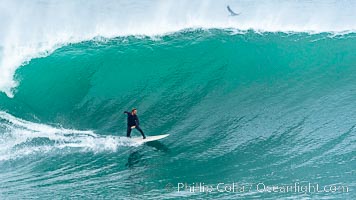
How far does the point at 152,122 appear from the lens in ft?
44.9

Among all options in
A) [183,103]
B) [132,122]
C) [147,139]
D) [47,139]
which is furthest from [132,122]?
[47,139]

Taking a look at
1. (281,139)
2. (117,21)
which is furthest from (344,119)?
(117,21)

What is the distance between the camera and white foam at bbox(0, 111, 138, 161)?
1230cm

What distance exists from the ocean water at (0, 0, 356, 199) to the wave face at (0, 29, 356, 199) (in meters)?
0.05

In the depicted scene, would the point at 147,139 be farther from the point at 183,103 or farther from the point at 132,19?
the point at 132,19

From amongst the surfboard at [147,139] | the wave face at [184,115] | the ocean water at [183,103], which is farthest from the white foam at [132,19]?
the surfboard at [147,139]

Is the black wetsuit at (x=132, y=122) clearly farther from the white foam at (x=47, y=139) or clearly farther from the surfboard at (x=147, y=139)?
the white foam at (x=47, y=139)

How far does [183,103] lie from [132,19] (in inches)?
345

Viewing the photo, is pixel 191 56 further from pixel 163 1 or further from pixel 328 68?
pixel 163 1

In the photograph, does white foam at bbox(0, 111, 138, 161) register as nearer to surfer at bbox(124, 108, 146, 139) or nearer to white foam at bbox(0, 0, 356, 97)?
surfer at bbox(124, 108, 146, 139)

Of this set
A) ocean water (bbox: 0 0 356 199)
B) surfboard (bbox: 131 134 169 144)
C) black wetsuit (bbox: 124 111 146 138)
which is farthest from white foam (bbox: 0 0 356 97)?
surfboard (bbox: 131 134 169 144)

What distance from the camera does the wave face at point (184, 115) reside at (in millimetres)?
10844

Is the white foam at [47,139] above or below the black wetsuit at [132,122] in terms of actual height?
below

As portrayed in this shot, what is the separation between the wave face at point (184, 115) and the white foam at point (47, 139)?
49mm
